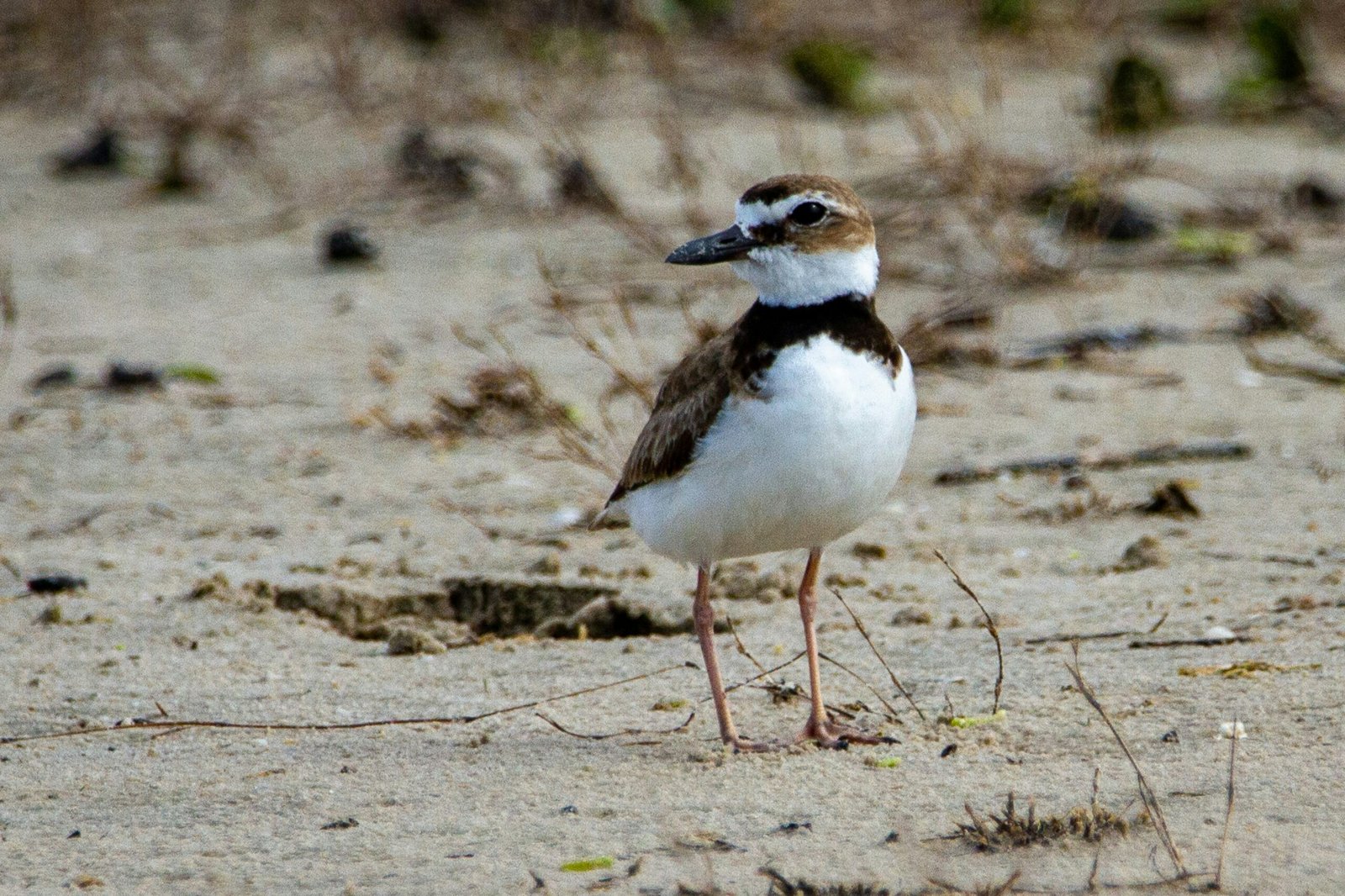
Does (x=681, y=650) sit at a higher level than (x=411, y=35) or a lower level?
lower

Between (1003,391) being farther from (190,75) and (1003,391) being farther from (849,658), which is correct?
(190,75)

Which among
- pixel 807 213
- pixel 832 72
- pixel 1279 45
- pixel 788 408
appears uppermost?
pixel 1279 45

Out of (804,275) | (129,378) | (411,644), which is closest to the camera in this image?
(804,275)

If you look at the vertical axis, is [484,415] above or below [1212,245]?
below

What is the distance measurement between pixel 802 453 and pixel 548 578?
181 cm

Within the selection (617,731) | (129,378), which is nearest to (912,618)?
(617,731)

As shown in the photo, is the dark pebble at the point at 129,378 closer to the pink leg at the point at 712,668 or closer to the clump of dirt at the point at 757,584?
the clump of dirt at the point at 757,584

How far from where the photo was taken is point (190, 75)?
40.9 ft

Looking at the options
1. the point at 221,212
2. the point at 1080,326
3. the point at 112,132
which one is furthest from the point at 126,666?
the point at 112,132

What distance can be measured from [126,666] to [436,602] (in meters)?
0.98

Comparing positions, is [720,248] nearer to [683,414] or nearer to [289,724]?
[683,414]

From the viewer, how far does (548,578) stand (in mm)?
5566

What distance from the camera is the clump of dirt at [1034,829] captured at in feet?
11.2

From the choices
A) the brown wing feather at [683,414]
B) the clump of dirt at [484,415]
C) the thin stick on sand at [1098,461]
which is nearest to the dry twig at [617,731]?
the brown wing feather at [683,414]
